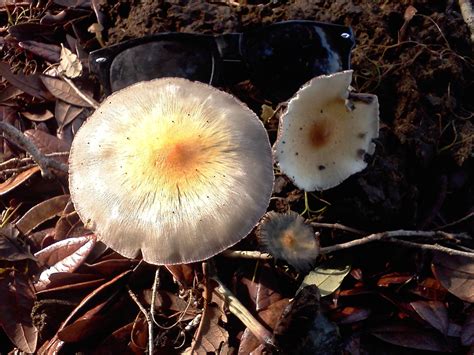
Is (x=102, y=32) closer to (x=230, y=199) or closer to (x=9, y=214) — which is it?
(x=9, y=214)

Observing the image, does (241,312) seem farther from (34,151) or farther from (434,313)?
(34,151)

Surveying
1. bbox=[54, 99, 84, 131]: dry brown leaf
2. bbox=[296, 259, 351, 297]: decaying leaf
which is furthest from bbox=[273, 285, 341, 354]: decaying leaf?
bbox=[54, 99, 84, 131]: dry brown leaf

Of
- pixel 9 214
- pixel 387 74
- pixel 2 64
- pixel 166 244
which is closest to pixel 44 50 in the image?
pixel 2 64

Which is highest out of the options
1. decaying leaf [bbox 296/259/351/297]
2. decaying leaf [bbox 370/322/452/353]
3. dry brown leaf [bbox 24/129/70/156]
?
dry brown leaf [bbox 24/129/70/156]

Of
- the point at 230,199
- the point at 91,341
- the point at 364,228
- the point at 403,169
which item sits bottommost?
the point at 91,341

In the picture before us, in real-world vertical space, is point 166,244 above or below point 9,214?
above

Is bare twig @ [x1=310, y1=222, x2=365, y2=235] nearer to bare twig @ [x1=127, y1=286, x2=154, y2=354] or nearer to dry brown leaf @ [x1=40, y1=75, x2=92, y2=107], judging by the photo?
bare twig @ [x1=127, y1=286, x2=154, y2=354]

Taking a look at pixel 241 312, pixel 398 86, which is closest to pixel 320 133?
pixel 398 86
